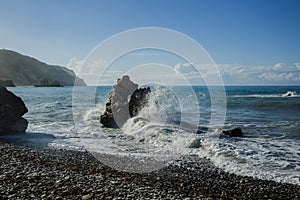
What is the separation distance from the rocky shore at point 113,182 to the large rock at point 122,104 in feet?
35.9

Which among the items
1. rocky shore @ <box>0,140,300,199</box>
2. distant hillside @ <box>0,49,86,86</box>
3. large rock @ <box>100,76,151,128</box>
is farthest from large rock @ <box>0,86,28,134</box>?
distant hillside @ <box>0,49,86,86</box>

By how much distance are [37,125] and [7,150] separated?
964 cm

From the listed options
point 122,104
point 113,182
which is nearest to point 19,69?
point 122,104

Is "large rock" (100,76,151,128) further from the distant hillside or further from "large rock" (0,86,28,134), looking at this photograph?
the distant hillside

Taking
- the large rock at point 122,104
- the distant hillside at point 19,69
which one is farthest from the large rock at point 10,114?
the distant hillside at point 19,69

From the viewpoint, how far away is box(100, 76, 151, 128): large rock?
70.3ft

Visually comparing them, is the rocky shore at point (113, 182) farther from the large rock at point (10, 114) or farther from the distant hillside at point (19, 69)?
the distant hillside at point (19, 69)

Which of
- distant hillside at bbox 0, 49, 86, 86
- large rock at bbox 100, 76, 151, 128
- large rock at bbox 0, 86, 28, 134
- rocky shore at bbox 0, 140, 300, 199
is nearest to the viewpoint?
rocky shore at bbox 0, 140, 300, 199

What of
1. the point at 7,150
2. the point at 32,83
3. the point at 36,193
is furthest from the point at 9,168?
the point at 32,83

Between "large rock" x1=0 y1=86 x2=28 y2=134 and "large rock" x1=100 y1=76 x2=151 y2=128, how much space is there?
631 cm

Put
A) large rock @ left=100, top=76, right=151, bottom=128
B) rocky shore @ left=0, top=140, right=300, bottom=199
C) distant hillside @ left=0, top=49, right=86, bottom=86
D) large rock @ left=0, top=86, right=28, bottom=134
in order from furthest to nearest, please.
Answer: distant hillside @ left=0, top=49, right=86, bottom=86 < large rock @ left=100, top=76, right=151, bottom=128 < large rock @ left=0, top=86, right=28, bottom=134 < rocky shore @ left=0, top=140, right=300, bottom=199

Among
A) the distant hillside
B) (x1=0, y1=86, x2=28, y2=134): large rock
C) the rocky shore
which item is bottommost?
the rocky shore

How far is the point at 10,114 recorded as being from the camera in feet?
52.9

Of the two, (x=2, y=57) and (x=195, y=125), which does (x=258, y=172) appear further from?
(x=2, y=57)
